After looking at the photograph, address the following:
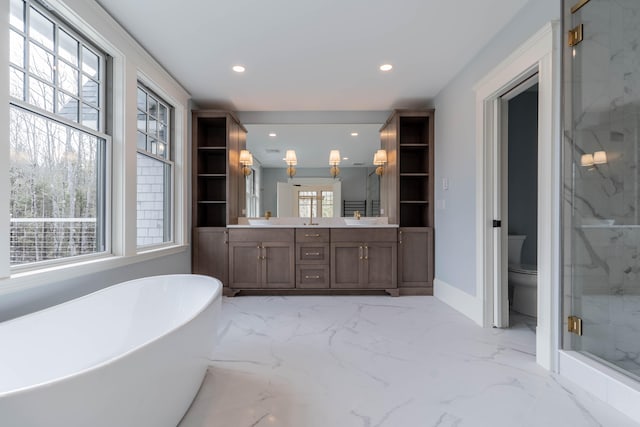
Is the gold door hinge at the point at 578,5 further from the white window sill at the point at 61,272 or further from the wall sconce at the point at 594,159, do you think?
the white window sill at the point at 61,272

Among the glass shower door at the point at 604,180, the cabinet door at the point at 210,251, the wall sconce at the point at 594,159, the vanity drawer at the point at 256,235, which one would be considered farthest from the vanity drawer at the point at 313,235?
the wall sconce at the point at 594,159

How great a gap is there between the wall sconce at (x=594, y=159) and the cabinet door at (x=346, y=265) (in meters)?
2.36

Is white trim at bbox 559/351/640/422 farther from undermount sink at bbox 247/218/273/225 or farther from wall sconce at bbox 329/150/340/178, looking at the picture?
undermount sink at bbox 247/218/273/225


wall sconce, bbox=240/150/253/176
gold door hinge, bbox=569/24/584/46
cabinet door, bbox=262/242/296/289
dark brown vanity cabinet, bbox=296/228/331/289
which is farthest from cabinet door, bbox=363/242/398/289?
gold door hinge, bbox=569/24/584/46

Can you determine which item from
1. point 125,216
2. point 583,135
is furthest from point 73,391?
point 583,135

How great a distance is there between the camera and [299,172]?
4.23 meters

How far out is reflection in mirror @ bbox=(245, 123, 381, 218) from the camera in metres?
4.20

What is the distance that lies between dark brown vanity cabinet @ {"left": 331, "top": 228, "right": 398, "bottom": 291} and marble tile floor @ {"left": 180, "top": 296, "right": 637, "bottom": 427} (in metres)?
0.88

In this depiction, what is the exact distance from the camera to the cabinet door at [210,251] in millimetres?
3863

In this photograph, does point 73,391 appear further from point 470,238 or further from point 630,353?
point 470,238

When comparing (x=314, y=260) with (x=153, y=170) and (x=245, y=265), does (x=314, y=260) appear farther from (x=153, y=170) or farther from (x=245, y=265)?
(x=153, y=170)

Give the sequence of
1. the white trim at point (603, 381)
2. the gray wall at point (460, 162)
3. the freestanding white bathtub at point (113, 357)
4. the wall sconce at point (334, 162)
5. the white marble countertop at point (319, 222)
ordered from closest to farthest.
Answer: the freestanding white bathtub at point (113, 357), the white trim at point (603, 381), the gray wall at point (460, 162), the white marble countertop at point (319, 222), the wall sconce at point (334, 162)

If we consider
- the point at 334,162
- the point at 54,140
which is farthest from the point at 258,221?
the point at 54,140

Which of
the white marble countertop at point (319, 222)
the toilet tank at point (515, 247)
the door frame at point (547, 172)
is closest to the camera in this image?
the door frame at point (547, 172)
